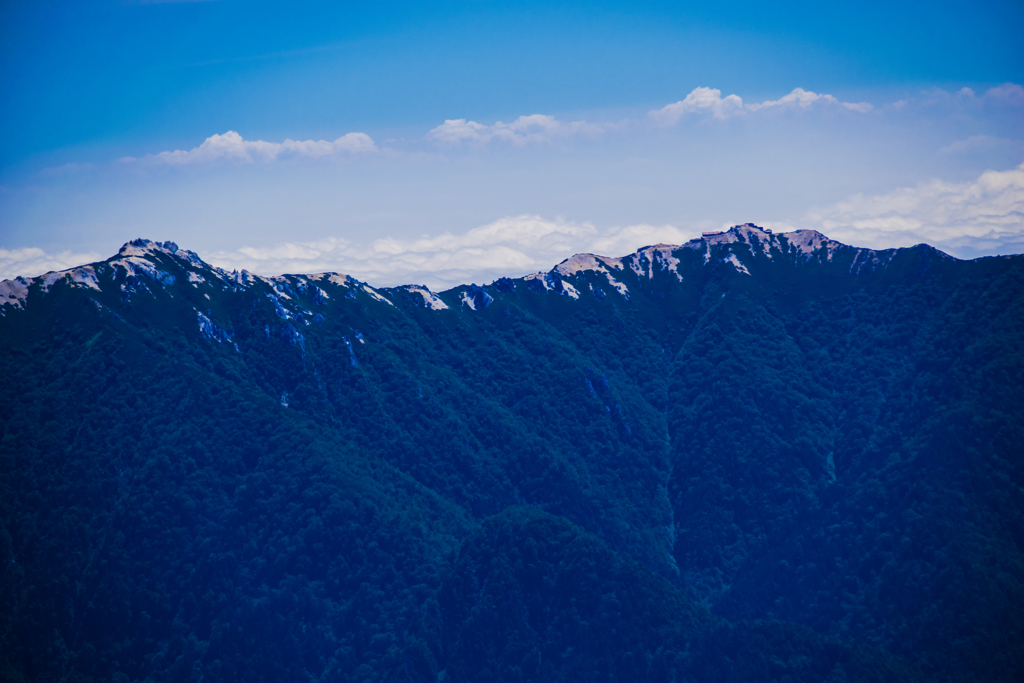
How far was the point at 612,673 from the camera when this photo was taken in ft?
649

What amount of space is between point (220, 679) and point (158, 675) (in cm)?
1551

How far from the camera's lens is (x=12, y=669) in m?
191

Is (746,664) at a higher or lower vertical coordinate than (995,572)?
lower

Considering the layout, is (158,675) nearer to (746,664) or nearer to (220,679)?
(220,679)

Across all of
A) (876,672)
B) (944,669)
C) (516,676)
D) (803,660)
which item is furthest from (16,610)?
(944,669)

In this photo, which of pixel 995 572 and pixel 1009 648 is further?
pixel 995 572

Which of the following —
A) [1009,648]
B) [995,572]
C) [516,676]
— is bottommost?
[516,676]

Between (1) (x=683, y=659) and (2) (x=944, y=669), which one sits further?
(1) (x=683, y=659)

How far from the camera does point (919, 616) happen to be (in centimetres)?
19688

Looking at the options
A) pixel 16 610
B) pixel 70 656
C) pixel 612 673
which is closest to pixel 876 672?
pixel 612 673

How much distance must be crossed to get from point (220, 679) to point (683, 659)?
387ft

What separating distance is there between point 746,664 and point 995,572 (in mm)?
66787

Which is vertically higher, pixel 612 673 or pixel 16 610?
pixel 16 610

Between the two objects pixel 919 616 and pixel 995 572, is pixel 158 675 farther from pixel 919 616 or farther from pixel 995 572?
pixel 995 572
